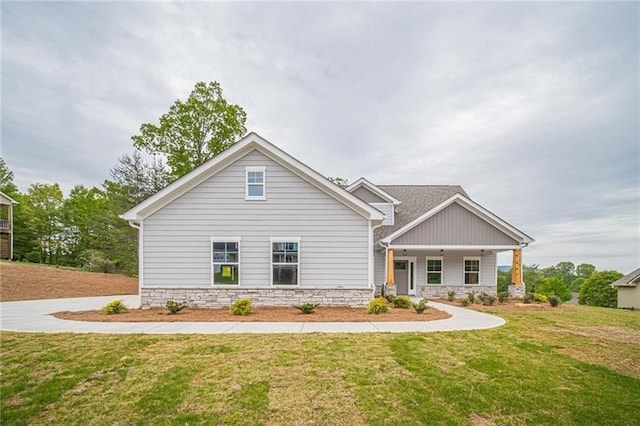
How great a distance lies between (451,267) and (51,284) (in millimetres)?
22550

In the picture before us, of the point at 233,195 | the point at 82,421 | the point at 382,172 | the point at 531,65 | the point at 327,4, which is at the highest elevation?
the point at 327,4

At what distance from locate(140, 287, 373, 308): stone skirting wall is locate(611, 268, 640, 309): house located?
79.2 feet

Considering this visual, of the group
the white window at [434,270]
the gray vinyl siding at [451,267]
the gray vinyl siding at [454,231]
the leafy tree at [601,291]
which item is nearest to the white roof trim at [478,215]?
the gray vinyl siding at [454,231]

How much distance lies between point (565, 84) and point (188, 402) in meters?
18.4

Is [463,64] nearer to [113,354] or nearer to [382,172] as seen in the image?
[382,172]

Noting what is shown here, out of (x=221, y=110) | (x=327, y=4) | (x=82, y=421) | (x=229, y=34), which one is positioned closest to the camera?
(x=82, y=421)

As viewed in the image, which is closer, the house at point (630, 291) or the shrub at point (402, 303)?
the shrub at point (402, 303)

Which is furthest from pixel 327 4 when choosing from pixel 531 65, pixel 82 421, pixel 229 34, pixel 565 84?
pixel 82 421

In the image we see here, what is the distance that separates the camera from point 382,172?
2836 centimetres

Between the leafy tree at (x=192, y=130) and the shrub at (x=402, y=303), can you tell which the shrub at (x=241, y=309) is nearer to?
the shrub at (x=402, y=303)

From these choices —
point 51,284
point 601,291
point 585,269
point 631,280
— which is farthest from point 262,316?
point 585,269

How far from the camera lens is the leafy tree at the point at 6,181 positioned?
36375 mm

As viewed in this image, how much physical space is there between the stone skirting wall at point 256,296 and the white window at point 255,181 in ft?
11.9

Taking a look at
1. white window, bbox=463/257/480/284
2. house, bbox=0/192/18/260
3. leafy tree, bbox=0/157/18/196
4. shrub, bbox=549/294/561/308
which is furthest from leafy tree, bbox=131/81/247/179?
leafy tree, bbox=0/157/18/196
